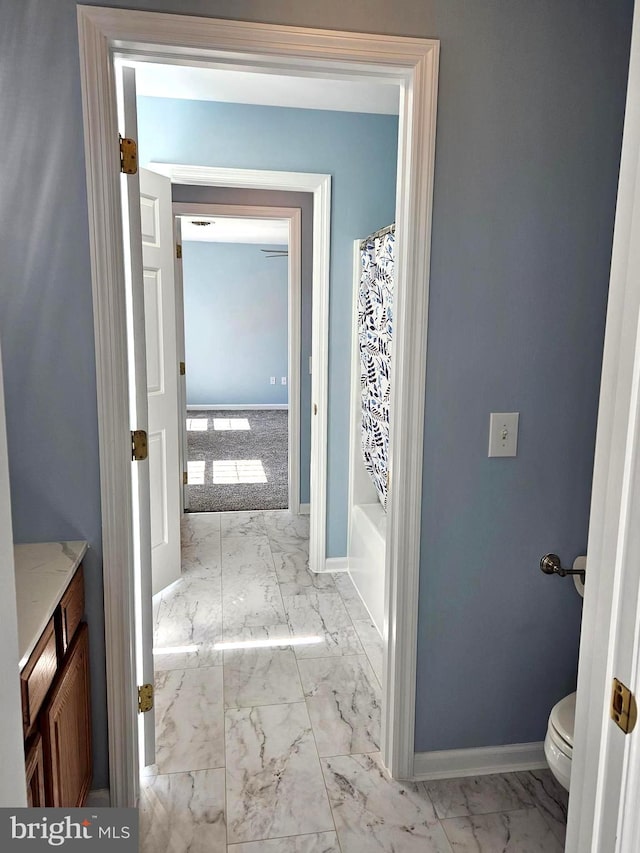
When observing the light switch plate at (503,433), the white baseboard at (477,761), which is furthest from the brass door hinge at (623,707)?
the white baseboard at (477,761)

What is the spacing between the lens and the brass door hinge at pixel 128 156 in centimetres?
163

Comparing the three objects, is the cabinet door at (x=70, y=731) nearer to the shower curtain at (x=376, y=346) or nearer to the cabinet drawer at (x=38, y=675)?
the cabinet drawer at (x=38, y=675)

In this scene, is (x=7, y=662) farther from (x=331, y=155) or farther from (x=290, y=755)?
(x=331, y=155)

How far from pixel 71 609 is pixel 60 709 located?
9.2 inches

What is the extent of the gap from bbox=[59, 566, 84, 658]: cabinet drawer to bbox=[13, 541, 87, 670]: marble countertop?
2.0 inches

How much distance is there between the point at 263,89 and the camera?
2.93 meters

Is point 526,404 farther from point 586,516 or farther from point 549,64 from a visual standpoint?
point 549,64

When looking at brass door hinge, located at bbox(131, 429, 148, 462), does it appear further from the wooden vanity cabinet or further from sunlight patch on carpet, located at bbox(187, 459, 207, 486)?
sunlight patch on carpet, located at bbox(187, 459, 207, 486)

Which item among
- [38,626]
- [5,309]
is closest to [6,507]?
[38,626]

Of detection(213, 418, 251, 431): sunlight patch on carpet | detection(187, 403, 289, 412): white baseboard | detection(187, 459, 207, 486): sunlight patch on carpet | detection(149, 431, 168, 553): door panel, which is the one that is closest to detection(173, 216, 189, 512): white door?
detection(187, 459, 207, 486): sunlight patch on carpet

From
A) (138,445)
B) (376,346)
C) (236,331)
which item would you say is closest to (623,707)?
Result: (138,445)

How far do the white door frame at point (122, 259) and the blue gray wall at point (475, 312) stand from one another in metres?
0.04

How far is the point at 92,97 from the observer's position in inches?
59.6

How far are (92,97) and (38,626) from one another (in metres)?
1.23
